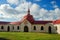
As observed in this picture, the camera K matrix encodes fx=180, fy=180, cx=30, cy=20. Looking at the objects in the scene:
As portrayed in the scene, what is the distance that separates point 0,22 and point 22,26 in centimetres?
993

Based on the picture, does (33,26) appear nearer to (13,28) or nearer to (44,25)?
(44,25)

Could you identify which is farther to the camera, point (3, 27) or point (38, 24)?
point (3, 27)

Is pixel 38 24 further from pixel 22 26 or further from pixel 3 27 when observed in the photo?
pixel 3 27

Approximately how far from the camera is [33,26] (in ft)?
186

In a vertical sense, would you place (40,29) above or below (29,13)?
below

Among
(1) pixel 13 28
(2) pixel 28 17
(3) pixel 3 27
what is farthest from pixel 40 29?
(3) pixel 3 27

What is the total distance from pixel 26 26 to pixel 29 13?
602cm

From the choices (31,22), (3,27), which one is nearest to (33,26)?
(31,22)

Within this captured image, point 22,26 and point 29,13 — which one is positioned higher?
point 29,13

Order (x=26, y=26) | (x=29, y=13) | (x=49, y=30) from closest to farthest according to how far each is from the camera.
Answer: (x=49, y=30) < (x=26, y=26) < (x=29, y=13)

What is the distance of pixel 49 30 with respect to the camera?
53.9m

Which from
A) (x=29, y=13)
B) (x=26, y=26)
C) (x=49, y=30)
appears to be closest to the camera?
(x=49, y=30)

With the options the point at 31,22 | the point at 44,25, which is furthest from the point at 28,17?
the point at 44,25

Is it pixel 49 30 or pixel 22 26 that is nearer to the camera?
pixel 49 30
